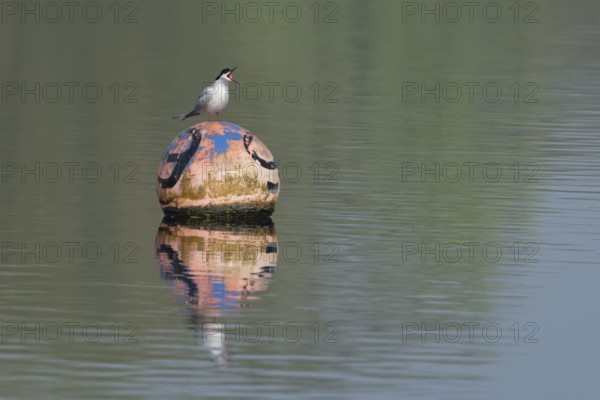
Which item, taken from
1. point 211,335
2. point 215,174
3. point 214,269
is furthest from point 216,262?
point 211,335

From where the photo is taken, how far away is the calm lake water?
15.9m

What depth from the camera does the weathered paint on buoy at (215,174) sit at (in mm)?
24578

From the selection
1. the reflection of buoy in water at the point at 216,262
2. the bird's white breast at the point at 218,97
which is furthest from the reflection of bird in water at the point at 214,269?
the bird's white breast at the point at 218,97

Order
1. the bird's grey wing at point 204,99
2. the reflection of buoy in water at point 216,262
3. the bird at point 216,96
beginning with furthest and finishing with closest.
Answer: the bird's grey wing at point 204,99 < the bird at point 216,96 < the reflection of buoy in water at point 216,262

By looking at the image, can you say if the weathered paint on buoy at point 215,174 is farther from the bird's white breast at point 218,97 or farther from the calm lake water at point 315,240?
the bird's white breast at point 218,97

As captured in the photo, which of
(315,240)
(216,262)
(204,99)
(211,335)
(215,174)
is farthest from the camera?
(204,99)

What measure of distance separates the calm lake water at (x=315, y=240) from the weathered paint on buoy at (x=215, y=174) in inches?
16.5

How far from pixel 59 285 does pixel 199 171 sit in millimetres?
5104

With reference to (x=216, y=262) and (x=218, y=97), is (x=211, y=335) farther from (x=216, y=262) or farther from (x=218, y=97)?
(x=218, y=97)

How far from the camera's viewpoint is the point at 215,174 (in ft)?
80.6

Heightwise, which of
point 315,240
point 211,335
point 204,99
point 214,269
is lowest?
point 211,335

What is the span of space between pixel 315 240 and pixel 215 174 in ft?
6.86

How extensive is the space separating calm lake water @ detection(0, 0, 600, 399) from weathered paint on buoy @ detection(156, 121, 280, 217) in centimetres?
42

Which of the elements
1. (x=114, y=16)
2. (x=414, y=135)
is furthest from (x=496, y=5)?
(x=414, y=135)
